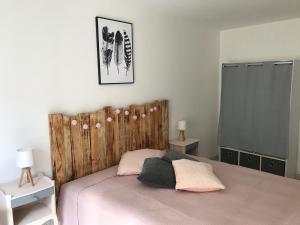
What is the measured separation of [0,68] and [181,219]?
1751 mm

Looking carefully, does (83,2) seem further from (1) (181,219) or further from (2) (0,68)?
(1) (181,219)

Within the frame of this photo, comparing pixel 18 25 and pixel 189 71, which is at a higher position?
pixel 18 25

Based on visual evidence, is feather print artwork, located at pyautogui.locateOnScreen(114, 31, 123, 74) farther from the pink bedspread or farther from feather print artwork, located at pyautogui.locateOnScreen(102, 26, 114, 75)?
the pink bedspread

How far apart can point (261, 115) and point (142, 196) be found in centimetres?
A: 231

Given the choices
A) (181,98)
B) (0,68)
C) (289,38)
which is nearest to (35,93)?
(0,68)

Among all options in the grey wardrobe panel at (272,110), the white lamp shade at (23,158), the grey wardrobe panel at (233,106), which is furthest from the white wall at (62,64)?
the grey wardrobe panel at (272,110)

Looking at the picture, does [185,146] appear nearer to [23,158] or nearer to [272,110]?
[272,110]

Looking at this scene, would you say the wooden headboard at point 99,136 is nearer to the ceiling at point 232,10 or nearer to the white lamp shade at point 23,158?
the white lamp shade at point 23,158

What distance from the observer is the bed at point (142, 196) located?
1719 millimetres

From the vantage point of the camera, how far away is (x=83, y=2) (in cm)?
240

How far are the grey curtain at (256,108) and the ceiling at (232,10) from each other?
2.09ft

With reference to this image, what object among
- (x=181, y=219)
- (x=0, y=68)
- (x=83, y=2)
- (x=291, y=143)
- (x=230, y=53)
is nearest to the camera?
(x=181, y=219)

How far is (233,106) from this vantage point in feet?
12.5

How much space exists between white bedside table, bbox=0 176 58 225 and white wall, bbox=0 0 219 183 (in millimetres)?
207
